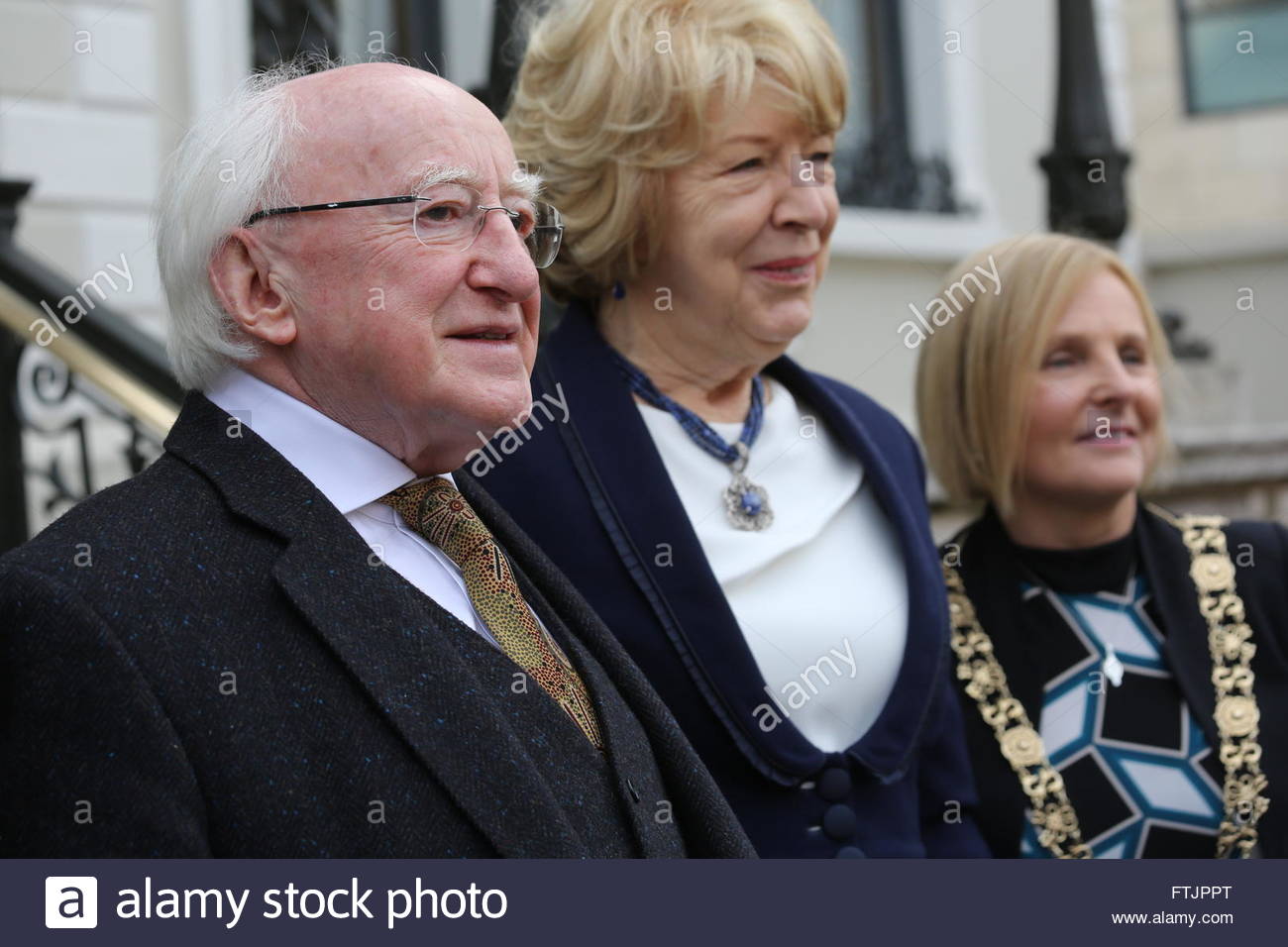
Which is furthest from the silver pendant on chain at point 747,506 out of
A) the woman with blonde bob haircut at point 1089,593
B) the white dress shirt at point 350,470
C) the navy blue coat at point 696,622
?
A: the white dress shirt at point 350,470

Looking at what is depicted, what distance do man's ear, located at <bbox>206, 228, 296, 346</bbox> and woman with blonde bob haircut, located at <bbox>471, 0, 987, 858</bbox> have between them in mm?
Result: 713

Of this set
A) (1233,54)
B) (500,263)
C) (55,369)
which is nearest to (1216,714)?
(500,263)

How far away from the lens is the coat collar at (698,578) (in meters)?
2.74

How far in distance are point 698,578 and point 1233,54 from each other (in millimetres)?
11967

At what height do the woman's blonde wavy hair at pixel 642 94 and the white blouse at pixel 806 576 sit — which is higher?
the woman's blonde wavy hair at pixel 642 94

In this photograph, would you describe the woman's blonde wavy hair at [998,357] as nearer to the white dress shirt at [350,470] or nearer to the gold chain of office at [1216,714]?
the gold chain of office at [1216,714]

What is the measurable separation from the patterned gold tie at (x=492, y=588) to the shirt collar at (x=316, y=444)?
5 centimetres

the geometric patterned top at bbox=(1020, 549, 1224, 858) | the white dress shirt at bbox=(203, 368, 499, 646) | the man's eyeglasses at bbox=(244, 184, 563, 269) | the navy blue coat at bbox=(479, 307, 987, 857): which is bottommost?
the geometric patterned top at bbox=(1020, 549, 1224, 858)

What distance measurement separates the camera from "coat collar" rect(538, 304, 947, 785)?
2.74 metres

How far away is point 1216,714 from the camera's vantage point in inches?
129

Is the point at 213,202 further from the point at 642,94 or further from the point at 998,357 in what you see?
the point at 998,357

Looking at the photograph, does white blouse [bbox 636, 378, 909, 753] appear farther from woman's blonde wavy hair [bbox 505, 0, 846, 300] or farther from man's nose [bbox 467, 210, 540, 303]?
man's nose [bbox 467, 210, 540, 303]

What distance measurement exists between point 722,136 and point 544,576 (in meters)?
0.89

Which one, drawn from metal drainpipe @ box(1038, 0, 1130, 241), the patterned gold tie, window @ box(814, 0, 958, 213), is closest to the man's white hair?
the patterned gold tie
